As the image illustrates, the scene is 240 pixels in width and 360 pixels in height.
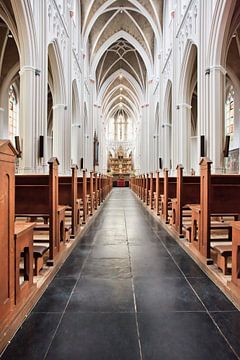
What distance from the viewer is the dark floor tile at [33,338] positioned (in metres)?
1.76

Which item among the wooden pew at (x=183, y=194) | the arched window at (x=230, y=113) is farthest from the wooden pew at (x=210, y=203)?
the arched window at (x=230, y=113)

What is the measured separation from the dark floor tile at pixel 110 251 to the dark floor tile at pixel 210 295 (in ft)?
3.81

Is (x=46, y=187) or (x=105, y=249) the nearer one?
(x=46, y=187)

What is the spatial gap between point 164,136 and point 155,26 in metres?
6.41

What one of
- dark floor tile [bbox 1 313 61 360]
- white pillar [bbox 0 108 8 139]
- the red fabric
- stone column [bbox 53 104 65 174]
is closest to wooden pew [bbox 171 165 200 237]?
dark floor tile [bbox 1 313 61 360]

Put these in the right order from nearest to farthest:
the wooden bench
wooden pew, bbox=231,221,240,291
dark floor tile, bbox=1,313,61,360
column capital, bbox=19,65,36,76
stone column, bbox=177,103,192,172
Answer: dark floor tile, bbox=1,313,61,360 < the wooden bench < wooden pew, bbox=231,221,240,291 < column capital, bbox=19,65,36,76 < stone column, bbox=177,103,192,172

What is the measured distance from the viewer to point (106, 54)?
25453 millimetres

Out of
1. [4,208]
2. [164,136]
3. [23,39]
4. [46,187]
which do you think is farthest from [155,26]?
→ [4,208]

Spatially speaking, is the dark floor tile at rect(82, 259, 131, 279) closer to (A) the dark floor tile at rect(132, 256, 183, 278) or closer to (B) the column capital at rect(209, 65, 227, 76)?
(A) the dark floor tile at rect(132, 256, 183, 278)

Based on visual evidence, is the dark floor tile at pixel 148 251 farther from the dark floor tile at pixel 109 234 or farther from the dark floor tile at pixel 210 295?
the dark floor tile at pixel 210 295

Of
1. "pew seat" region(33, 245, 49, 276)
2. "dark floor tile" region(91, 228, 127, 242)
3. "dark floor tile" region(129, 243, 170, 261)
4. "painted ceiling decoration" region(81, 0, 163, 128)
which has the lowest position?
"dark floor tile" region(129, 243, 170, 261)

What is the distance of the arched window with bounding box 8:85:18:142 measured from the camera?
17.2 meters

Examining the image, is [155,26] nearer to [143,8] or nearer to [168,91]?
[143,8]

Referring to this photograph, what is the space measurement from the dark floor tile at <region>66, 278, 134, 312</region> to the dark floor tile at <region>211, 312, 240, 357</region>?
671mm
